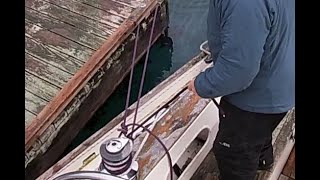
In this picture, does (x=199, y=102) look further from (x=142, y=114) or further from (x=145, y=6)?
(x=145, y=6)

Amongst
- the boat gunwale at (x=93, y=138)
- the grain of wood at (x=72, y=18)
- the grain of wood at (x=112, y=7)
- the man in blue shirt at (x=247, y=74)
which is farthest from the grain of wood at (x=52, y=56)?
the man in blue shirt at (x=247, y=74)

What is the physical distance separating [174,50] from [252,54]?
301cm

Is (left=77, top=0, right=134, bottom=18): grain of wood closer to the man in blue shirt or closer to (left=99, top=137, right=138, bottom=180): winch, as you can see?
the man in blue shirt

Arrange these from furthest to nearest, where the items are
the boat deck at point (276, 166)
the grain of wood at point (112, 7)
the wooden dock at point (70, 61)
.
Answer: the grain of wood at point (112, 7) < the wooden dock at point (70, 61) < the boat deck at point (276, 166)

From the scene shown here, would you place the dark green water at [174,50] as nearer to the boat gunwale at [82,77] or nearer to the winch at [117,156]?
the boat gunwale at [82,77]

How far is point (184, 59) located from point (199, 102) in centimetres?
199

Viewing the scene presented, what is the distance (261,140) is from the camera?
2.03 metres

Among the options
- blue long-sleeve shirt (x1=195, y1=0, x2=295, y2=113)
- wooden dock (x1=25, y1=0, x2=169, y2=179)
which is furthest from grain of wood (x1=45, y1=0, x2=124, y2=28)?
blue long-sleeve shirt (x1=195, y1=0, x2=295, y2=113)

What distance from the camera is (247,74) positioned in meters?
1.70

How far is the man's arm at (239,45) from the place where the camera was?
157 cm

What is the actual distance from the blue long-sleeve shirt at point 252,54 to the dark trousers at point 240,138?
5 cm

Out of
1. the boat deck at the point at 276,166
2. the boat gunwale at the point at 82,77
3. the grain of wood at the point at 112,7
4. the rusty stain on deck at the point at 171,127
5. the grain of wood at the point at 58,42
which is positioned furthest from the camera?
the grain of wood at the point at 112,7

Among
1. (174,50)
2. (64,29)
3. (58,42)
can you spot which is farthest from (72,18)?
(174,50)
